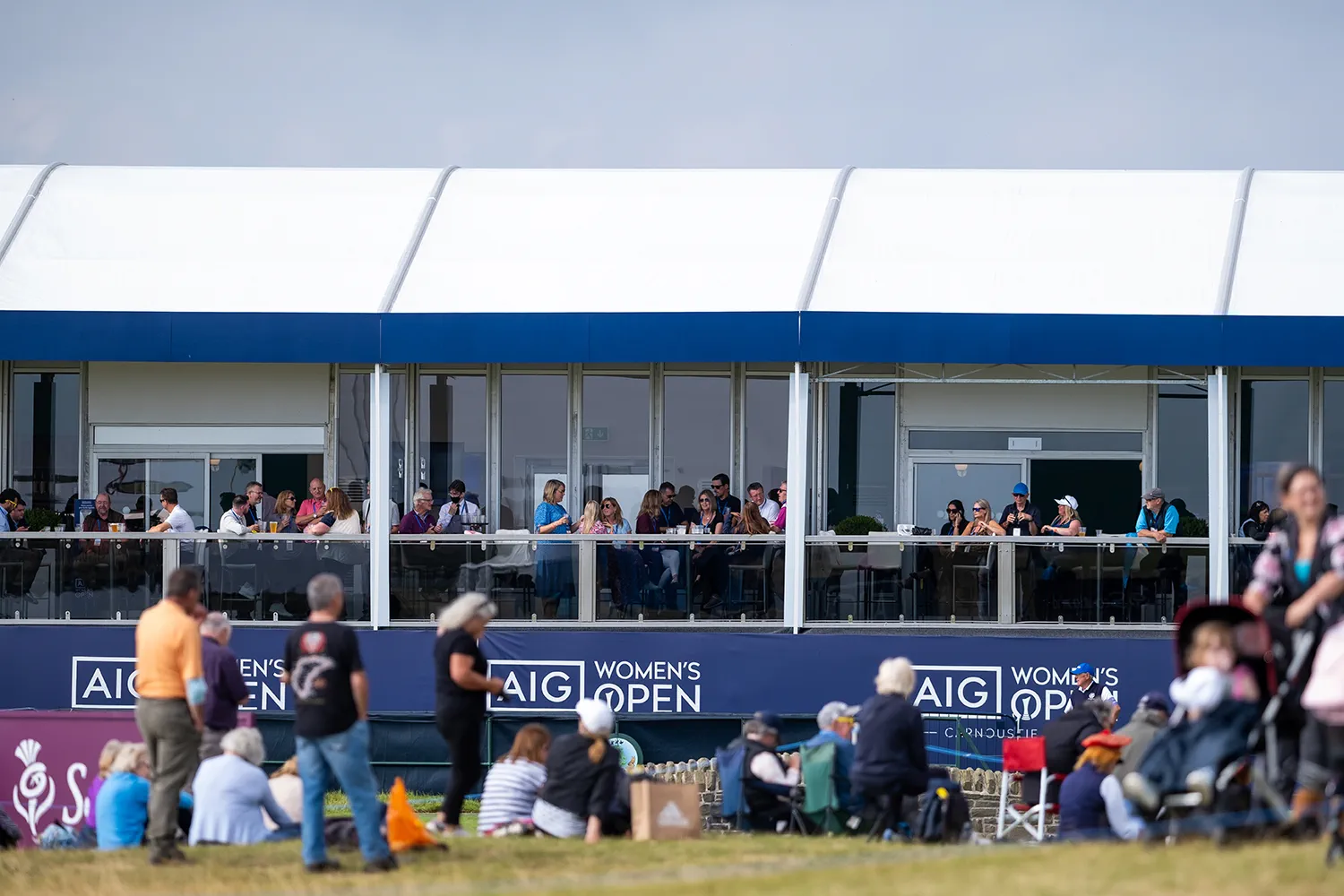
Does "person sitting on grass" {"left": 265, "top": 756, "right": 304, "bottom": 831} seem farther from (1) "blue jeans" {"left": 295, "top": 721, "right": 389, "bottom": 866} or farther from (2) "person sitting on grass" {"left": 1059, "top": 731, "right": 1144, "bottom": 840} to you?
(2) "person sitting on grass" {"left": 1059, "top": 731, "right": 1144, "bottom": 840}

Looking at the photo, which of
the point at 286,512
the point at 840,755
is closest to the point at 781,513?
the point at 286,512

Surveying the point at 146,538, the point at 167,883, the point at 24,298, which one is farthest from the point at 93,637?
the point at 167,883

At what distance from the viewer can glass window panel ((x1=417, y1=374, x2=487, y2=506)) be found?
20.6m

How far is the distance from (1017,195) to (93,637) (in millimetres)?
10970

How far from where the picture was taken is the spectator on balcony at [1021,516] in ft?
58.0

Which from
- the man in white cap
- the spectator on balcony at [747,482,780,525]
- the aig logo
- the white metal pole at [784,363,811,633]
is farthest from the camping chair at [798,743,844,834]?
the spectator on balcony at [747,482,780,525]

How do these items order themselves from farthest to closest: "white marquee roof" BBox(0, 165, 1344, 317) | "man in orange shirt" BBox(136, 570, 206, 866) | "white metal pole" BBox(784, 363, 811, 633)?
"white marquee roof" BBox(0, 165, 1344, 317) → "white metal pole" BBox(784, 363, 811, 633) → "man in orange shirt" BBox(136, 570, 206, 866)

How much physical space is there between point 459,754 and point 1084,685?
6.63 meters

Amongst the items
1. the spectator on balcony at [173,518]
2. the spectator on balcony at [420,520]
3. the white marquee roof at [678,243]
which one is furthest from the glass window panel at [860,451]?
the spectator on balcony at [173,518]

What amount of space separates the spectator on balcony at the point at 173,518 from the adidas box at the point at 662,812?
881 cm

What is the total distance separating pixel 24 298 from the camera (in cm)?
1856

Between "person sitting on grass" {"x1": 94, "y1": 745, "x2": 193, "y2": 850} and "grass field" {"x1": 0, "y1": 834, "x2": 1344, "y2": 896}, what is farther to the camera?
"person sitting on grass" {"x1": 94, "y1": 745, "x2": 193, "y2": 850}

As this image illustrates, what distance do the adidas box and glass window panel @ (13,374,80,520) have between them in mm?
11644

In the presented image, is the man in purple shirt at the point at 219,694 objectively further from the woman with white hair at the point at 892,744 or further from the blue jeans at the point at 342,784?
the woman with white hair at the point at 892,744
